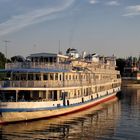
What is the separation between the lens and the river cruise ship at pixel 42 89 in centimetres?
4732

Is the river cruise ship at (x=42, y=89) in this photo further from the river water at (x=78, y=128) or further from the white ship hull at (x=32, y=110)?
the river water at (x=78, y=128)

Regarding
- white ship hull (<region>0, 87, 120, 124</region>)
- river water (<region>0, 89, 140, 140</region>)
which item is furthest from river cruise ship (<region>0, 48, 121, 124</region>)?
river water (<region>0, 89, 140, 140</region>)

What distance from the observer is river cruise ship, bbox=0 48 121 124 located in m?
47.3

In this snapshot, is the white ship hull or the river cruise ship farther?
the river cruise ship

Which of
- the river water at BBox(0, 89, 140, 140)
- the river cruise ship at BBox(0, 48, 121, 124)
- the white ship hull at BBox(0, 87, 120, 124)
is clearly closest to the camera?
the river water at BBox(0, 89, 140, 140)

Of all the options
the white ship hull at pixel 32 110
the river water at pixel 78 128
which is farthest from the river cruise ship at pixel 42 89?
the river water at pixel 78 128

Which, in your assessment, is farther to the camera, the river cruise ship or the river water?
the river cruise ship

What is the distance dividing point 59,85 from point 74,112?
5.94m

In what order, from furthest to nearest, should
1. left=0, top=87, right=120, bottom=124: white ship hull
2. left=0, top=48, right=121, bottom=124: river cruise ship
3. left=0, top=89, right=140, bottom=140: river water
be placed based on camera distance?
left=0, top=48, right=121, bottom=124: river cruise ship, left=0, top=87, right=120, bottom=124: white ship hull, left=0, top=89, right=140, bottom=140: river water

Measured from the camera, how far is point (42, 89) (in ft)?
166

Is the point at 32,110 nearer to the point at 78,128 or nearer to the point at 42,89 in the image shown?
the point at 42,89

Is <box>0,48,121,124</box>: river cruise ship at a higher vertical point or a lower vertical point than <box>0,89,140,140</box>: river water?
higher

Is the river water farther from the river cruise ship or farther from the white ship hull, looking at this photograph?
the river cruise ship

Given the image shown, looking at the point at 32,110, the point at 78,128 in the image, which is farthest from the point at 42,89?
the point at 78,128
